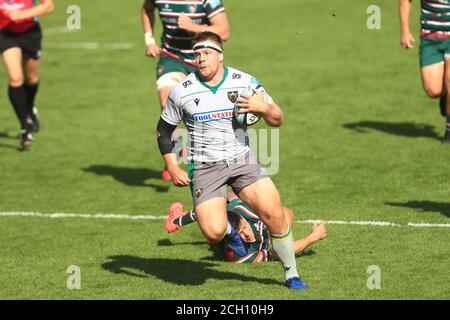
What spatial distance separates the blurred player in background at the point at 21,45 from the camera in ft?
54.1

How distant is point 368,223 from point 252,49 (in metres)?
12.8

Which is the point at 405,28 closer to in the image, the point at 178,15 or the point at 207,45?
the point at 178,15

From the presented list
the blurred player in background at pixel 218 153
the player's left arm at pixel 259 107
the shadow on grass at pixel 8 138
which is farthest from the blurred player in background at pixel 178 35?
the player's left arm at pixel 259 107

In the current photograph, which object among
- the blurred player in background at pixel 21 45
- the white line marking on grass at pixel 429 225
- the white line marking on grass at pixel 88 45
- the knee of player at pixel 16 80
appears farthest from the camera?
the white line marking on grass at pixel 88 45

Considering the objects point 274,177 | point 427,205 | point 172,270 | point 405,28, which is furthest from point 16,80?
point 427,205

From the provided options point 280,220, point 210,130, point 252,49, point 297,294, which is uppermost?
point 210,130

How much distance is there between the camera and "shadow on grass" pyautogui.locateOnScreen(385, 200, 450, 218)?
42.1 feet

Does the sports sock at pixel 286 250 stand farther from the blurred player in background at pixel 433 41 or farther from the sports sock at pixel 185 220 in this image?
the blurred player in background at pixel 433 41

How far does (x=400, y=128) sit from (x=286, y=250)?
823cm

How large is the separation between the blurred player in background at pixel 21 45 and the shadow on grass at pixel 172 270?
20.2 feet

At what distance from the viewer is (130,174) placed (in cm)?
1603
